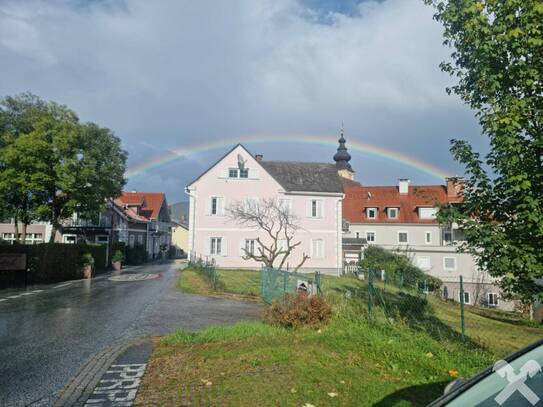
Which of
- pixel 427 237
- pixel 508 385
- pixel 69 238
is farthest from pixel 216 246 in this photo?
pixel 508 385

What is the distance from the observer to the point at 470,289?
41781 millimetres

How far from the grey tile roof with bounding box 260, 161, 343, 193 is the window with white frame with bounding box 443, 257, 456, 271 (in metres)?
16.3

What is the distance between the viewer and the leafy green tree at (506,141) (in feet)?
17.9

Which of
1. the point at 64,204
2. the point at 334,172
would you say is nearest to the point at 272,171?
the point at 334,172

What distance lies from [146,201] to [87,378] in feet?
186

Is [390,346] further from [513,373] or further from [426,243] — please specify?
[426,243]

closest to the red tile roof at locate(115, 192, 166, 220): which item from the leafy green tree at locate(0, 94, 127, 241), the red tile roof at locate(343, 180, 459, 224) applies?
the leafy green tree at locate(0, 94, 127, 241)

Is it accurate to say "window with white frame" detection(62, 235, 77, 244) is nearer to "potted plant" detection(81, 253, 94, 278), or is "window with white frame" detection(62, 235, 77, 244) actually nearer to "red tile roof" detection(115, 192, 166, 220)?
"red tile roof" detection(115, 192, 166, 220)

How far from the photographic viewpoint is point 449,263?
45188 millimetres

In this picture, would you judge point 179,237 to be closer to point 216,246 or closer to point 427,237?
point 216,246

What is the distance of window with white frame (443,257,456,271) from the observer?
1768 inches

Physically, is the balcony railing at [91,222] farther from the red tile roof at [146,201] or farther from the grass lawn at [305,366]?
the grass lawn at [305,366]

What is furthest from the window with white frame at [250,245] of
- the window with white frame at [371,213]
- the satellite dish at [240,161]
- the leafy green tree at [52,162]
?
the window with white frame at [371,213]

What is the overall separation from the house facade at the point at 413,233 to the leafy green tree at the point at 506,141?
119 ft
